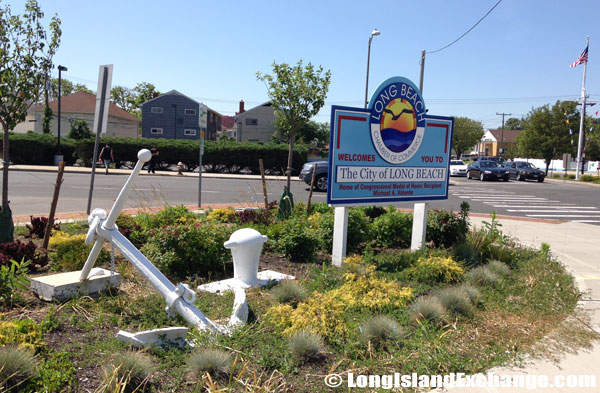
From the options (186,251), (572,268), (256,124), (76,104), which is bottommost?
(572,268)

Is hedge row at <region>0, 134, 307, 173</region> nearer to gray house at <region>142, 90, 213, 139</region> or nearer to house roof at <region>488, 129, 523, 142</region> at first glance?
gray house at <region>142, 90, 213, 139</region>

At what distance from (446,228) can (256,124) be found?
185 feet

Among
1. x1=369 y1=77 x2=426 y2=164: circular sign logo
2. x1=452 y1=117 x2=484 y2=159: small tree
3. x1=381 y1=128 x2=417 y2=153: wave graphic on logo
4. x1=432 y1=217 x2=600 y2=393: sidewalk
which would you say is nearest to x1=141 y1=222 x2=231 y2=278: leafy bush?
x1=369 y1=77 x2=426 y2=164: circular sign logo

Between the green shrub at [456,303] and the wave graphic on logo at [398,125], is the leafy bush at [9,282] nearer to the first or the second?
the green shrub at [456,303]

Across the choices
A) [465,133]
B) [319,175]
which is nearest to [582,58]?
[319,175]

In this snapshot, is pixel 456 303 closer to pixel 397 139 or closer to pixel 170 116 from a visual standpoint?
pixel 397 139

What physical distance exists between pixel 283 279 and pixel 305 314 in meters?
1.43

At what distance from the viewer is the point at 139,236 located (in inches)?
249

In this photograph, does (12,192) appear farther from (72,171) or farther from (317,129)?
(317,129)

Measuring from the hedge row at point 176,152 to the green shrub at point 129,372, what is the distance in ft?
86.8

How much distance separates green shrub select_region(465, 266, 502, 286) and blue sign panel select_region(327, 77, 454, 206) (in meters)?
1.67

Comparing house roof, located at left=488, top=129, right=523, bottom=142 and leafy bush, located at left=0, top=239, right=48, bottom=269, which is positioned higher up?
house roof, located at left=488, top=129, right=523, bottom=142

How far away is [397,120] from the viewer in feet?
21.8

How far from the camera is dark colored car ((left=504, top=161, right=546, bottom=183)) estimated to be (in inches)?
1312
